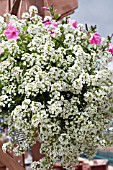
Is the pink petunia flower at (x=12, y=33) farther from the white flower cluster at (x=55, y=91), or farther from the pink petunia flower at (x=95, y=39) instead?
the pink petunia flower at (x=95, y=39)

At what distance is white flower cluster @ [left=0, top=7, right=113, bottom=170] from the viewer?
3.93ft

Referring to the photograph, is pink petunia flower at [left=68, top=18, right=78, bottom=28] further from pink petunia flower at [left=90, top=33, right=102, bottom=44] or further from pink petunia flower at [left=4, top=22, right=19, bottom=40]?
pink petunia flower at [left=4, top=22, right=19, bottom=40]

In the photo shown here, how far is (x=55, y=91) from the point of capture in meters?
1.20

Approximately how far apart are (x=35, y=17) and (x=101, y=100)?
409 mm

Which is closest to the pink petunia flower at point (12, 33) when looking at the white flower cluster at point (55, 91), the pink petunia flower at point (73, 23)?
the white flower cluster at point (55, 91)

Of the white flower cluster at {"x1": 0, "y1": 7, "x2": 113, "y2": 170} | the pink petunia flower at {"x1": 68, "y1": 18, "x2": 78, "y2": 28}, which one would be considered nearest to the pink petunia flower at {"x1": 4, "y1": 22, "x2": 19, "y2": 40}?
the white flower cluster at {"x1": 0, "y1": 7, "x2": 113, "y2": 170}

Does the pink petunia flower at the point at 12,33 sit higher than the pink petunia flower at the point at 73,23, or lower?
lower

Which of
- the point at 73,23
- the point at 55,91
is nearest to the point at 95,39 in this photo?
the point at 73,23

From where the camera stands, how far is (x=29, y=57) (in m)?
1.24

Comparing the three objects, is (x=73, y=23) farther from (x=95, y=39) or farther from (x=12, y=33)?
(x=12, y=33)

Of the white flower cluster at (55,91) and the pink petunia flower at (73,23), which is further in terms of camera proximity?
the pink petunia flower at (73,23)

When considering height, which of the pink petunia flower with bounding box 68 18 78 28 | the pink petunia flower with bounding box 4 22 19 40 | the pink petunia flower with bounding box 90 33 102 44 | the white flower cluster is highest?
the pink petunia flower with bounding box 68 18 78 28

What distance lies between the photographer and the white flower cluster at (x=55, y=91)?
3.93 feet

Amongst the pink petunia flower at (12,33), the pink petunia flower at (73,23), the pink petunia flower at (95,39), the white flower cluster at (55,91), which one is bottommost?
the white flower cluster at (55,91)
